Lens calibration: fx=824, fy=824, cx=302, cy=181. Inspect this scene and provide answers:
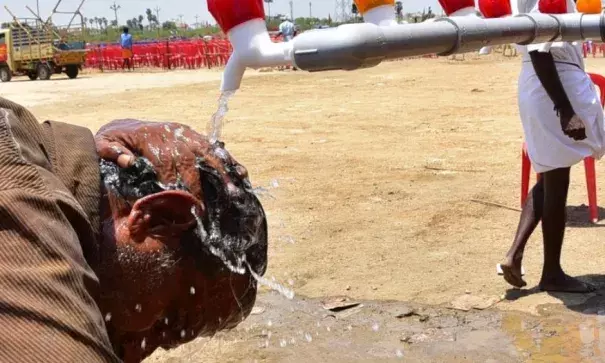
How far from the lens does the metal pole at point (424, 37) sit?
1.23m

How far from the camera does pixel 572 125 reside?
4.05 meters

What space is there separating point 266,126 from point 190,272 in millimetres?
9721

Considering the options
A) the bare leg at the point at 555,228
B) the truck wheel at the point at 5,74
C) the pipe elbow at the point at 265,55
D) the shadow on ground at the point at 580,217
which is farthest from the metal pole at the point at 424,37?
the truck wheel at the point at 5,74

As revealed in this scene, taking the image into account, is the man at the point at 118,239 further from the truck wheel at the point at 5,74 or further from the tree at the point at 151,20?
the tree at the point at 151,20

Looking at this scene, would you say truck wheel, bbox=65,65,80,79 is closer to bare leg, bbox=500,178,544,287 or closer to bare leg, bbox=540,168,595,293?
bare leg, bbox=500,178,544,287

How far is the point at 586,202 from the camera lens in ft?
20.6

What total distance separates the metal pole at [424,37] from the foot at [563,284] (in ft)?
9.58

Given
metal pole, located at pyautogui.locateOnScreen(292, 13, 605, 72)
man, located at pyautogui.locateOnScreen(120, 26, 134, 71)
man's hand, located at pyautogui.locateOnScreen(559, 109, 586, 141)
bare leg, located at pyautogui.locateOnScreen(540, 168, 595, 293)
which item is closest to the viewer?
metal pole, located at pyautogui.locateOnScreen(292, 13, 605, 72)

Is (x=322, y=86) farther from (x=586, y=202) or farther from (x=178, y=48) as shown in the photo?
(x=178, y=48)

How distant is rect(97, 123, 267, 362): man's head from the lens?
4.18 ft

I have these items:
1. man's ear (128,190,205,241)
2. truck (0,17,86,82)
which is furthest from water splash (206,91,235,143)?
truck (0,17,86,82)

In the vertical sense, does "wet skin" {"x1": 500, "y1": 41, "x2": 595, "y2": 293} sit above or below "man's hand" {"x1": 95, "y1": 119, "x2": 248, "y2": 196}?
below

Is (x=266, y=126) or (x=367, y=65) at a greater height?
(x=367, y=65)

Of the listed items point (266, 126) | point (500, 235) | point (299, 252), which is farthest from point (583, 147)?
point (266, 126)
